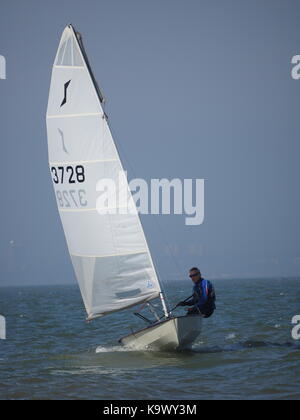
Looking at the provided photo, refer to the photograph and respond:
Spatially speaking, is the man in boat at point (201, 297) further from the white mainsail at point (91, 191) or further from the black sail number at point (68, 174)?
the black sail number at point (68, 174)

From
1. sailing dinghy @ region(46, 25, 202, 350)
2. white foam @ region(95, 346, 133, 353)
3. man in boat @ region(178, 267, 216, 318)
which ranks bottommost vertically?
white foam @ region(95, 346, 133, 353)

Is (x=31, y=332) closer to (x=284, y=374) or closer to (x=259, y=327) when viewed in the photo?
(x=259, y=327)

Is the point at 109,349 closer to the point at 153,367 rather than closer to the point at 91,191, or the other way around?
the point at 153,367

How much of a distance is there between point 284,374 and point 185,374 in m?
1.81

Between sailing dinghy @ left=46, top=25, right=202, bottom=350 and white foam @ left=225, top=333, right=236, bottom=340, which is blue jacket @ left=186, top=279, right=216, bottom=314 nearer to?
sailing dinghy @ left=46, top=25, right=202, bottom=350

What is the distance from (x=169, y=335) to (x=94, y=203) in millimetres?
3317

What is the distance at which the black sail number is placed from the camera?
14883 millimetres

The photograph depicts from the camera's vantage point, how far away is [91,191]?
14.9 meters

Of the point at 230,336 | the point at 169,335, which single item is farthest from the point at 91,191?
the point at 230,336

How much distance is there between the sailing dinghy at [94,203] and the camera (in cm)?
1445

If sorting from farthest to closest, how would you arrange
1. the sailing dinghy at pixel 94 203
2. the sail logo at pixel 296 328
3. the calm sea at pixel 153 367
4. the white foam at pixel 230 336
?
the white foam at pixel 230 336 < the sail logo at pixel 296 328 < the sailing dinghy at pixel 94 203 < the calm sea at pixel 153 367

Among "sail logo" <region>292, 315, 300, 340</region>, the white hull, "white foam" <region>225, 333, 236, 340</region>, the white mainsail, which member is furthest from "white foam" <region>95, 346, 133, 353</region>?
"sail logo" <region>292, 315, 300, 340</region>

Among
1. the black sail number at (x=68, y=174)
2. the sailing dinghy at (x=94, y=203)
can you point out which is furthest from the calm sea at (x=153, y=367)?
the black sail number at (x=68, y=174)

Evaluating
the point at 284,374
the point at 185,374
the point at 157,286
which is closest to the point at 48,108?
the point at 157,286
